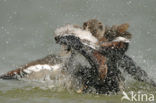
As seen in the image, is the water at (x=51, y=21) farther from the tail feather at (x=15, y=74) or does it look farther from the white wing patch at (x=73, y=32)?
the white wing patch at (x=73, y=32)

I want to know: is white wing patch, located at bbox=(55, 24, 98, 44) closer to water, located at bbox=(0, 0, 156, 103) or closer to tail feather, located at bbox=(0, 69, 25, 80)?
tail feather, located at bbox=(0, 69, 25, 80)

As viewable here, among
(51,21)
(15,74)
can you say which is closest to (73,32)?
(15,74)

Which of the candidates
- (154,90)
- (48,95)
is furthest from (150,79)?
(48,95)

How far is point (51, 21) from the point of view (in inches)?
537

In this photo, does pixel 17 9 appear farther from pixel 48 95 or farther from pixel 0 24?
pixel 48 95

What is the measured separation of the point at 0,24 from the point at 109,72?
7453 mm

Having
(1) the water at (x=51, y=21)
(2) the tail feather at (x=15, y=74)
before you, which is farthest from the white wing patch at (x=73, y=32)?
A: (1) the water at (x=51, y=21)

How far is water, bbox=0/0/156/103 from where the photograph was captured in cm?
1240

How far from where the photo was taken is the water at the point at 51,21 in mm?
12398

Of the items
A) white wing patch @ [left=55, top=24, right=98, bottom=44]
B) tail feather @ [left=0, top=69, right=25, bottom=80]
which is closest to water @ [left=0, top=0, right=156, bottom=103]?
tail feather @ [left=0, top=69, right=25, bottom=80]

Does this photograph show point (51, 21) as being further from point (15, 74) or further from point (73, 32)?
point (73, 32)

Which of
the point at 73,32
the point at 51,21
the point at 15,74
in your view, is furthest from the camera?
the point at 51,21

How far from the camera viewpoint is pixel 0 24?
13625 millimetres

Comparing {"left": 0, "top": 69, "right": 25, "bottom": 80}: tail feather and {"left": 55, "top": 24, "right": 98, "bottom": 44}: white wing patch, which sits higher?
{"left": 55, "top": 24, "right": 98, "bottom": 44}: white wing patch
